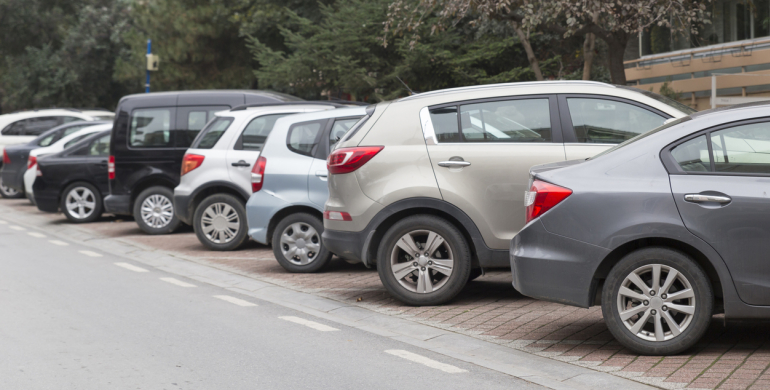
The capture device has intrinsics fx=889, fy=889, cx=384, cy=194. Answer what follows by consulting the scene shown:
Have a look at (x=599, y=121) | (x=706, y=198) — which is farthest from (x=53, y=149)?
(x=706, y=198)

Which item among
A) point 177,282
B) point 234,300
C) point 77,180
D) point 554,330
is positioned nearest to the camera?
point 554,330

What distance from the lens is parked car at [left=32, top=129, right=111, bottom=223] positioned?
1555 cm

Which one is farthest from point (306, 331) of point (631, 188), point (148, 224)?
point (148, 224)

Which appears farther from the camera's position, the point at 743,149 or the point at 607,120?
the point at 607,120

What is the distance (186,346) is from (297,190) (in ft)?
11.6

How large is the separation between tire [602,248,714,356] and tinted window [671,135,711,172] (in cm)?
56

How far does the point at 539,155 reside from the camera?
7219mm

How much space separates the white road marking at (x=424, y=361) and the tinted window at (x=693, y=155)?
76.6 inches

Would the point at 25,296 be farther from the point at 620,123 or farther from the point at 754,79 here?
the point at 754,79

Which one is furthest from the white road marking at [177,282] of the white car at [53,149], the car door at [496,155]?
the white car at [53,149]

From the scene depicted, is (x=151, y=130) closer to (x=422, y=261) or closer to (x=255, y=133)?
(x=255, y=133)

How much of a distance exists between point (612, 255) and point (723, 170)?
2.87ft

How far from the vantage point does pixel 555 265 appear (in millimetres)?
5895

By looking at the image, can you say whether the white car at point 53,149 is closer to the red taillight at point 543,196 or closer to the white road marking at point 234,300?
the white road marking at point 234,300
